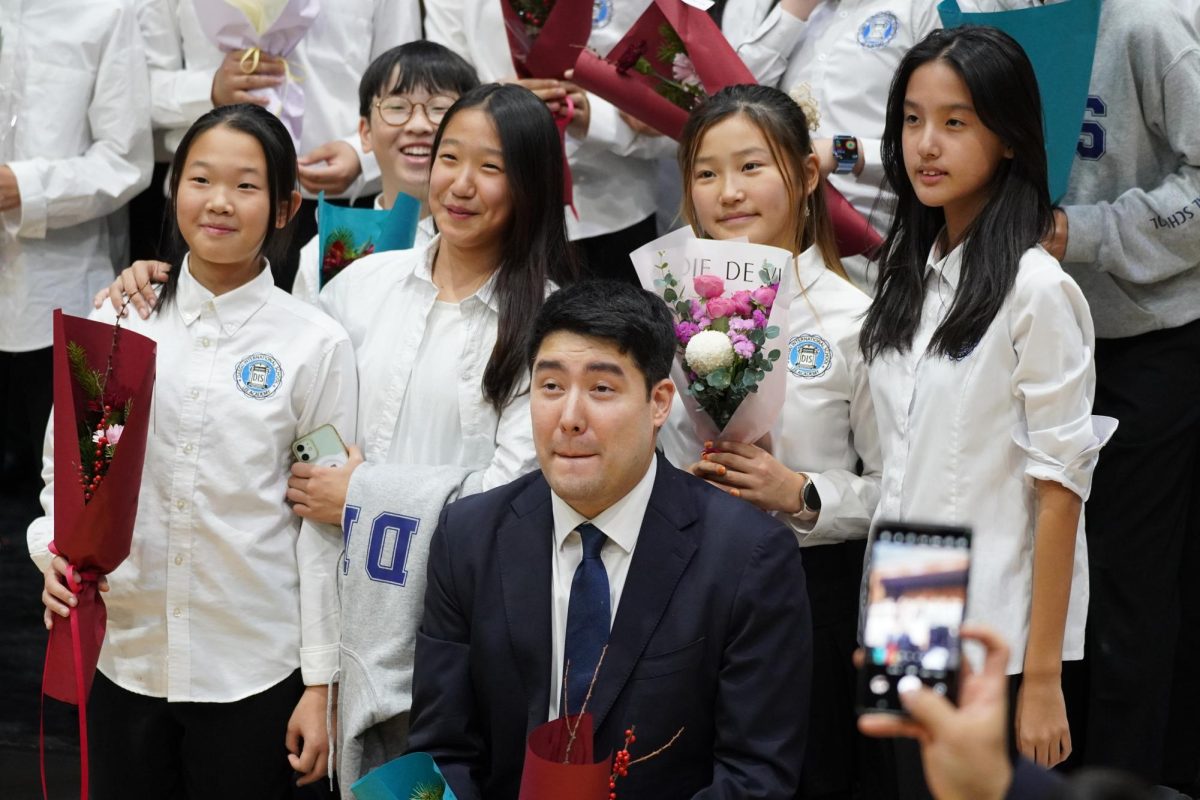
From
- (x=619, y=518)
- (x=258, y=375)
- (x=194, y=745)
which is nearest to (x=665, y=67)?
(x=258, y=375)

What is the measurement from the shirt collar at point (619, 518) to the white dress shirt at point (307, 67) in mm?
1893

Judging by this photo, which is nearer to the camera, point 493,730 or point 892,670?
point 892,670

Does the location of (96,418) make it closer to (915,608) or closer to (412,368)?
(412,368)

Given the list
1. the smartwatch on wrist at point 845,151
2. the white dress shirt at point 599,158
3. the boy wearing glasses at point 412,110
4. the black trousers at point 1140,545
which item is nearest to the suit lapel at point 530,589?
the boy wearing glasses at point 412,110

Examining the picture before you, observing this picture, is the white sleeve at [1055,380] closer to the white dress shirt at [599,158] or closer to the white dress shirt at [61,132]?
the white dress shirt at [599,158]

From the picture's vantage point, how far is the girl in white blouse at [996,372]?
279 centimetres

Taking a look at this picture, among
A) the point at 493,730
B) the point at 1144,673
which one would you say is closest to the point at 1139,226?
→ the point at 1144,673

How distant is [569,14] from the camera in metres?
3.97

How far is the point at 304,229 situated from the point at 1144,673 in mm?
2612

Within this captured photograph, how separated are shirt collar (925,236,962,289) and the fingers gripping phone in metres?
1.31

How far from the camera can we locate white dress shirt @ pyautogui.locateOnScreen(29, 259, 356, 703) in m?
3.15

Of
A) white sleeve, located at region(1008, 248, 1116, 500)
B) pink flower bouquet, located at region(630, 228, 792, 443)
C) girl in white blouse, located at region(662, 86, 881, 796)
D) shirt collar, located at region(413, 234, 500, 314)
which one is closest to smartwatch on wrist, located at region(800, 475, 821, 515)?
girl in white blouse, located at region(662, 86, 881, 796)

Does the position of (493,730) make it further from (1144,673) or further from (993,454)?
(1144,673)

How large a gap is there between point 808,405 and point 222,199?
53.3 inches
